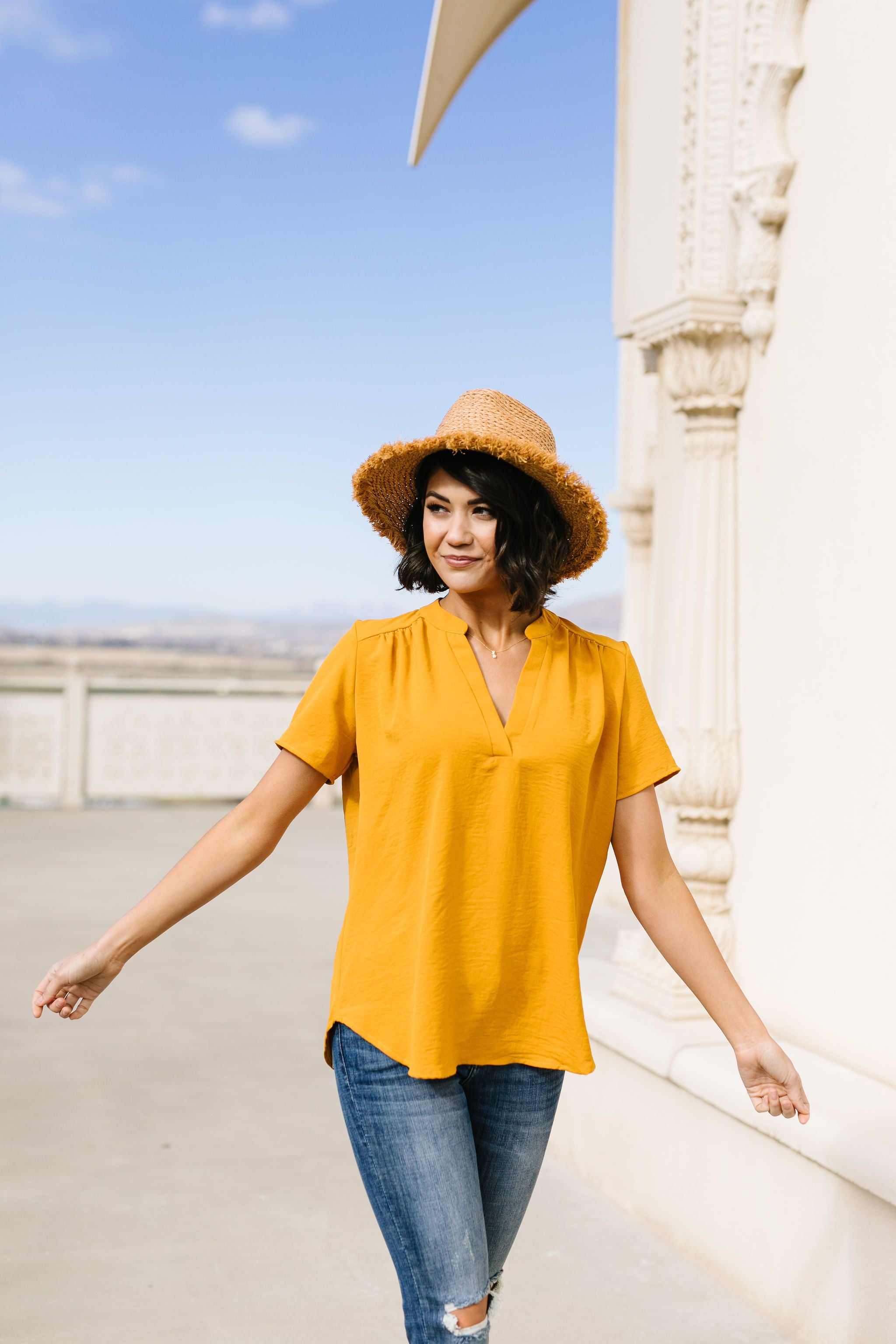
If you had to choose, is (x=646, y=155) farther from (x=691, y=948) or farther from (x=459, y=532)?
(x=691, y=948)

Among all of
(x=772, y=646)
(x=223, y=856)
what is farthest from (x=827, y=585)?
(x=223, y=856)

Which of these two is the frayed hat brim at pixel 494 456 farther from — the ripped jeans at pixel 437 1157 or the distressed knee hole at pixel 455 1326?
the distressed knee hole at pixel 455 1326

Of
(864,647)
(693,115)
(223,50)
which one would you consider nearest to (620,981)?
(864,647)

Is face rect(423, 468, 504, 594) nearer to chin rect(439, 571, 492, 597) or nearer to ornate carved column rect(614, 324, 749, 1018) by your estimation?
chin rect(439, 571, 492, 597)

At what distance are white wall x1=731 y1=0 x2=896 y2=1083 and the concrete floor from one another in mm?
774

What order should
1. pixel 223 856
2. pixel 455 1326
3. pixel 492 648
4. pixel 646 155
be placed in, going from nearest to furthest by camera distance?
Result: pixel 455 1326
pixel 223 856
pixel 492 648
pixel 646 155

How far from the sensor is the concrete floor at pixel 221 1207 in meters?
2.95

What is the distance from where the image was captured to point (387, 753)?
1.78m

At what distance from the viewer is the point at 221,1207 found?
3.56m

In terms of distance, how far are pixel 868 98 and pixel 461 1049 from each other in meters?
2.41

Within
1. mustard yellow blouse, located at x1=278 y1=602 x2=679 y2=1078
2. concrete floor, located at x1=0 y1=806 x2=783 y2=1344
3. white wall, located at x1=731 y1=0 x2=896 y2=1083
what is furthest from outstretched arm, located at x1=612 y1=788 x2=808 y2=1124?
concrete floor, located at x1=0 y1=806 x2=783 y2=1344

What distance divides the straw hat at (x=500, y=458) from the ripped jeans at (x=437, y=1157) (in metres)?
0.75

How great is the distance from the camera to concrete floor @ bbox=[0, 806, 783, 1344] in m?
2.95

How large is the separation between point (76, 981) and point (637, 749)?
0.84 meters
